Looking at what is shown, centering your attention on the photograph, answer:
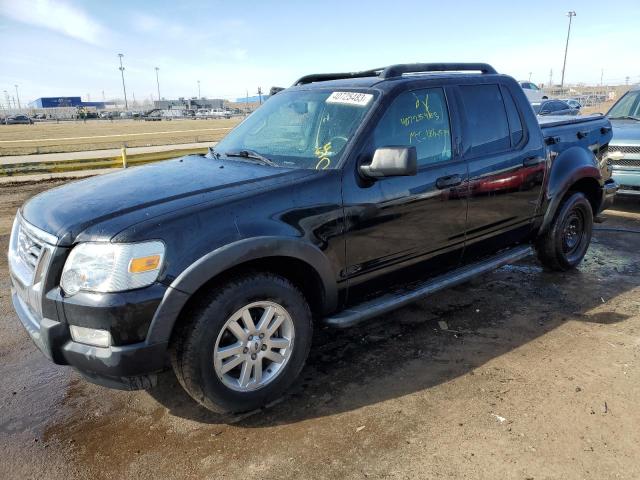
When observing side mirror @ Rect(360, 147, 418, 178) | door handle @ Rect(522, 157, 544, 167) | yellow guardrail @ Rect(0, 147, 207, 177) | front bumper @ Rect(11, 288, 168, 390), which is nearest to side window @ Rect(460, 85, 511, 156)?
door handle @ Rect(522, 157, 544, 167)

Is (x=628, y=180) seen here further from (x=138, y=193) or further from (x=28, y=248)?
(x=28, y=248)

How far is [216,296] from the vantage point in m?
2.60

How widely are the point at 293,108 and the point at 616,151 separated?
5798 millimetres

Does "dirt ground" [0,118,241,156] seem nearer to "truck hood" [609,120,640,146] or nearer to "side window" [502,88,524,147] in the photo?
"truck hood" [609,120,640,146]

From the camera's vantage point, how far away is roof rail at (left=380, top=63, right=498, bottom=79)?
11.7 ft

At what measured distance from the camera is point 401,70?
3646 mm

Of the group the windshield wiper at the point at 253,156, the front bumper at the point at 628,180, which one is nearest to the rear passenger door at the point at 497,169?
the windshield wiper at the point at 253,156

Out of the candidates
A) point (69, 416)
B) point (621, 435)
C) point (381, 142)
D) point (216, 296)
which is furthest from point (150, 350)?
point (621, 435)


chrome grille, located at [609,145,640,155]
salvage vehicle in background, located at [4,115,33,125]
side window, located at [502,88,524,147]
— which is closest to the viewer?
side window, located at [502,88,524,147]

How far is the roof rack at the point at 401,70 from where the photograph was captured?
360 cm

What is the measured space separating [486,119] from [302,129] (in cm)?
151

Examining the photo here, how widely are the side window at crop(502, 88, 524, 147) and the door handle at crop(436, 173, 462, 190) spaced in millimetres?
831

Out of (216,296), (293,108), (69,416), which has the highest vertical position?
(293,108)

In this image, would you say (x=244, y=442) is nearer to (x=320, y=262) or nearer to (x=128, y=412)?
(x=128, y=412)
